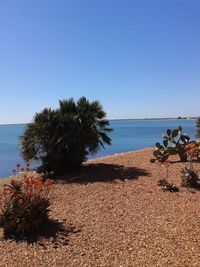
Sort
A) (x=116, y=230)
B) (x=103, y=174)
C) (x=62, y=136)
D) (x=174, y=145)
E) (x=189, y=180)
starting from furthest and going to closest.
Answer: (x=174, y=145) < (x=62, y=136) < (x=103, y=174) < (x=189, y=180) < (x=116, y=230)

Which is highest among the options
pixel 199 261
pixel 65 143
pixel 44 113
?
pixel 44 113

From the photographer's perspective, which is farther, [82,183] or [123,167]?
[123,167]

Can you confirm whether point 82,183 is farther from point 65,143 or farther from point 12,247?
point 12,247

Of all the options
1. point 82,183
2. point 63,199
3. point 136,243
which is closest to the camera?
point 136,243

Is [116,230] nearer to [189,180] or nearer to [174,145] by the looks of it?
[189,180]

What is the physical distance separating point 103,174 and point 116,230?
4.43m

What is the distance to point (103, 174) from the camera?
9430 millimetres

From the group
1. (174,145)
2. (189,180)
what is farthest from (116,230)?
(174,145)

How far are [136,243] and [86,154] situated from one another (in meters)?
6.56

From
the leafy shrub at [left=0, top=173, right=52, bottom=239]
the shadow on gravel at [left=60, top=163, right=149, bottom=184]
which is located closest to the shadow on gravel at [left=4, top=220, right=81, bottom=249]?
the leafy shrub at [left=0, top=173, right=52, bottom=239]

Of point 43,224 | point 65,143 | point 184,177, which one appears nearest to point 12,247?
point 43,224

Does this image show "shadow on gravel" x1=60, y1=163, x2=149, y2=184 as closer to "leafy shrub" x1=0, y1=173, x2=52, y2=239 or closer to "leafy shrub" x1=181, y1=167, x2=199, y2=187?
"leafy shrub" x1=181, y1=167, x2=199, y2=187

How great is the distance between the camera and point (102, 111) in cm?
1099

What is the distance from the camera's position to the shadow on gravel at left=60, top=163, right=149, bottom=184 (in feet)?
28.8
